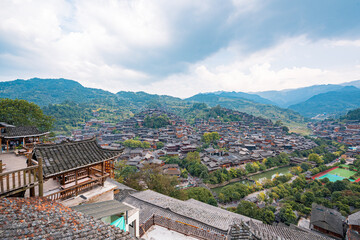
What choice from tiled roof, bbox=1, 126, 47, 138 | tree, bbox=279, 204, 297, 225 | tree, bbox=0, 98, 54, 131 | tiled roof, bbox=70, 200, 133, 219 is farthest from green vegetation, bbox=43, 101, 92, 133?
tree, bbox=279, 204, 297, 225

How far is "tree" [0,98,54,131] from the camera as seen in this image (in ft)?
51.6

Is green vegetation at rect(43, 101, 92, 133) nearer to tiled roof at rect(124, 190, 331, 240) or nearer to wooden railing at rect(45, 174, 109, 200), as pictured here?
tiled roof at rect(124, 190, 331, 240)

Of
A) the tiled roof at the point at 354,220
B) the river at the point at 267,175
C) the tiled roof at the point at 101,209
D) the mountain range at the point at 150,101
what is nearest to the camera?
the tiled roof at the point at 101,209

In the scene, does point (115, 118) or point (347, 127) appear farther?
point (115, 118)

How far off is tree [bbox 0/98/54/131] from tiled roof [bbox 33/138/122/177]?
49.0 ft

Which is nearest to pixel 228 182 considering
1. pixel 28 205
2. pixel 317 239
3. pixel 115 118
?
pixel 317 239

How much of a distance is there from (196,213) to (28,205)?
8.27m

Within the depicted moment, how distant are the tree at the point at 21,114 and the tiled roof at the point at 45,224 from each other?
57.4 ft

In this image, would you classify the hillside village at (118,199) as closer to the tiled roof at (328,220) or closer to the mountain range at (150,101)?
the tiled roof at (328,220)

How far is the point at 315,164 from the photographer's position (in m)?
30.8

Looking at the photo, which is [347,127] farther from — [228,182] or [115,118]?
[115,118]

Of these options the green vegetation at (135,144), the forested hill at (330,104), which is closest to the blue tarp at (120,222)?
the green vegetation at (135,144)

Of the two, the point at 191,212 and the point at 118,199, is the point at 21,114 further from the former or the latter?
the point at 191,212

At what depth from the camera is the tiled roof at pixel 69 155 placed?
504 centimetres
